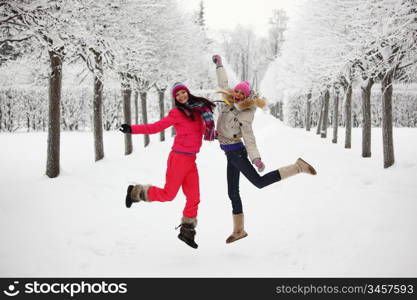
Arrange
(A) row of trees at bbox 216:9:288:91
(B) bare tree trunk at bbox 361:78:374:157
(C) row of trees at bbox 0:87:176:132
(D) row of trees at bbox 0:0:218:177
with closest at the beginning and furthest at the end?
(D) row of trees at bbox 0:0:218:177 < (B) bare tree trunk at bbox 361:78:374:157 < (C) row of trees at bbox 0:87:176:132 < (A) row of trees at bbox 216:9:288:91

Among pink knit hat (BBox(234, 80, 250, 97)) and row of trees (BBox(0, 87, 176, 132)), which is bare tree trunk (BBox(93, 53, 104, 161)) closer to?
pink knit hat (BBox(234, 80, 250, 97))

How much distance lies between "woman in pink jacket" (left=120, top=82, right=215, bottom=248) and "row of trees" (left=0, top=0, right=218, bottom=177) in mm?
2753

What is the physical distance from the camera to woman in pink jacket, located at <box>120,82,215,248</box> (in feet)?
11.6

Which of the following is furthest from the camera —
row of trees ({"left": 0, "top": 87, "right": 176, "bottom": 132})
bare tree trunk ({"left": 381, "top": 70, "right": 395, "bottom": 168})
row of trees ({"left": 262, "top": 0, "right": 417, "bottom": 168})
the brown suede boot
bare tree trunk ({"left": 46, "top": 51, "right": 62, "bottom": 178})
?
row of trees ({"left": 0, "top": 87, "right": 176, "bottom": 132})

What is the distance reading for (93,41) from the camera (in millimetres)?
6891

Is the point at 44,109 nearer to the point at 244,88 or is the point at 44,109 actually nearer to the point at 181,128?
the point at 181,128

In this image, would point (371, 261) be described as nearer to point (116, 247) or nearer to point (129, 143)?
point (116, 247)

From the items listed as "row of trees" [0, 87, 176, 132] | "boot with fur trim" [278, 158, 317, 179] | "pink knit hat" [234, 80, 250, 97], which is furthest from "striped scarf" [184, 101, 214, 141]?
"row of trees" [0, 87, 176, 132]

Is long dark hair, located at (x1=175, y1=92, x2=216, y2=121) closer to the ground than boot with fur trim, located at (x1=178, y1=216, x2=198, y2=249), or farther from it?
farther from it

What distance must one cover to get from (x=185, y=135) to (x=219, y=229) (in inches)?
68.7

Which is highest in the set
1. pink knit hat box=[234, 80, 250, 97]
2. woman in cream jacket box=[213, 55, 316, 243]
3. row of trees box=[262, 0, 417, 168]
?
row of trees box=[262, 0, 417, 168]

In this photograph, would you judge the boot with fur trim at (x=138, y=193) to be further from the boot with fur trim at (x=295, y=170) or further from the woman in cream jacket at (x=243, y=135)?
the boot with fur trim at (x=295, y=170)

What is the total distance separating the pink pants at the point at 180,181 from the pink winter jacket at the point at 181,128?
0.11 metres

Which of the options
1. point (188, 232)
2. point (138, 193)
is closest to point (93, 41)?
point (138, 193)
